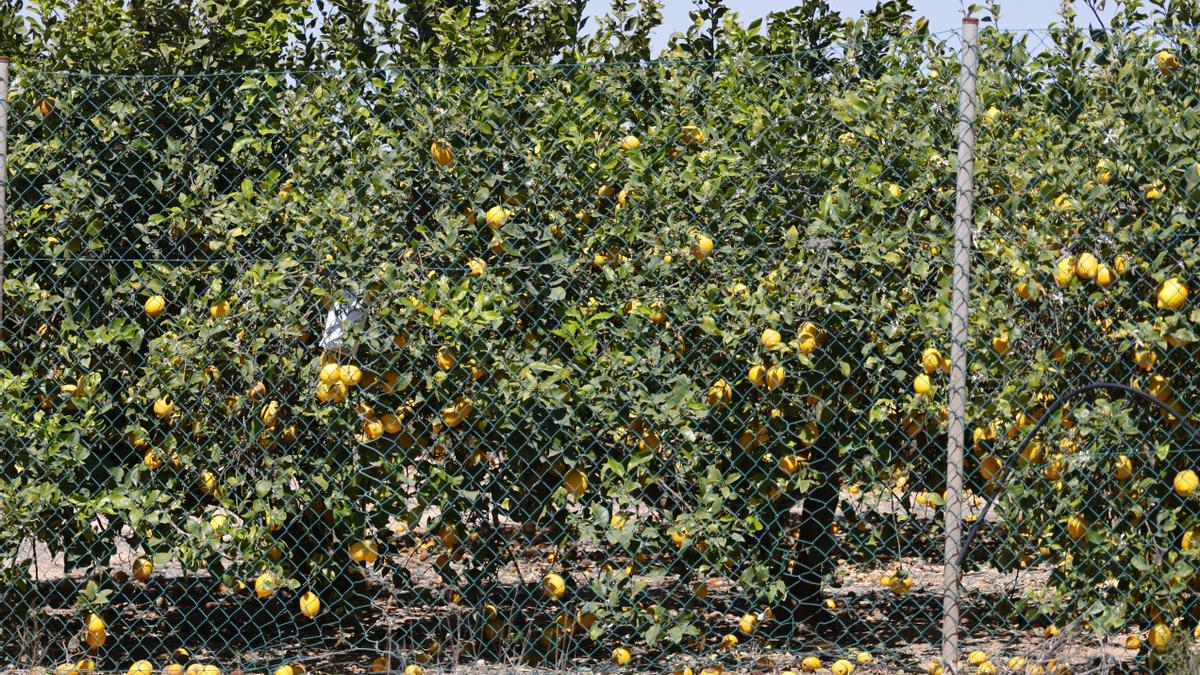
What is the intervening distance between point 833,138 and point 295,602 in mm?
2326

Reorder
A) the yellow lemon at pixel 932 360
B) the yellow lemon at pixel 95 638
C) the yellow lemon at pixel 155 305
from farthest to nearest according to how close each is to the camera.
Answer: the yellow lemon at pixel 95 638
the yellow lemon at pixel 155 305
the yellow lemon at pixel 932 360

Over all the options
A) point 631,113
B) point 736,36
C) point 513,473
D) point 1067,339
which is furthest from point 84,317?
point 1067,339

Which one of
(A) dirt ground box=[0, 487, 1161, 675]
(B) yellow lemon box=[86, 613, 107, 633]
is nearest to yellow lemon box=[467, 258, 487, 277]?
(A) dirt ground box=[0, 487, 1161, 675]

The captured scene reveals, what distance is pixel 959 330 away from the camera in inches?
144

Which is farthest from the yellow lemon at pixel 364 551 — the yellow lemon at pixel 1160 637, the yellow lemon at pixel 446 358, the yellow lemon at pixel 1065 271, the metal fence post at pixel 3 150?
the yellow lemon at pixel 1160 637

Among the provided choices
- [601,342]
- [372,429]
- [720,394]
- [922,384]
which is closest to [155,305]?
[372,429]

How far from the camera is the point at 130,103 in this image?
4164 millimetres

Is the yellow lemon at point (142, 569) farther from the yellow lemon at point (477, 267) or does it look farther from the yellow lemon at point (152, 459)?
the yellow lemon at point (477, 267)

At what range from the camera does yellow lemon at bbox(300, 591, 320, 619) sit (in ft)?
13.3

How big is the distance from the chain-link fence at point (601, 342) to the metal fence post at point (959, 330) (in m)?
0.08

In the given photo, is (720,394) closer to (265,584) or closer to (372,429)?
(372,429)

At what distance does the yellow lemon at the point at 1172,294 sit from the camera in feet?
12.1

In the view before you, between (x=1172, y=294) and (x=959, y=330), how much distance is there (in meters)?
0.62

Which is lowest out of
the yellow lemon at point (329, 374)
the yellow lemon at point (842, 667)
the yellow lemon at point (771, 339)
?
the yellow lemon at point (842, 667)
